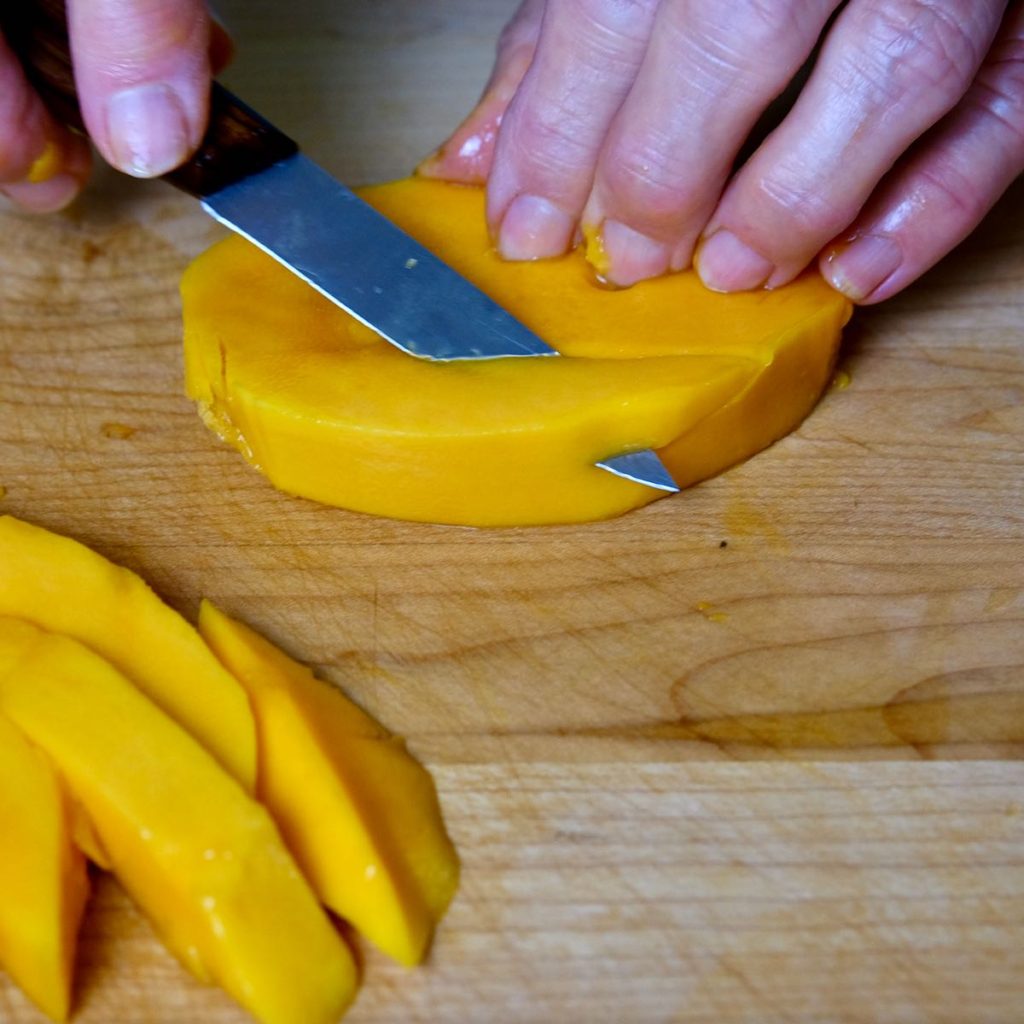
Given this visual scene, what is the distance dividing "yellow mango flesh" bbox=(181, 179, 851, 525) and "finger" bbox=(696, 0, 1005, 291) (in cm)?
14

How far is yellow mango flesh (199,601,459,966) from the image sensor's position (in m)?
1.22

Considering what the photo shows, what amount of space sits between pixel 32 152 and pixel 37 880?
1042 mm

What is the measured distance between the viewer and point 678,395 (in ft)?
5.03

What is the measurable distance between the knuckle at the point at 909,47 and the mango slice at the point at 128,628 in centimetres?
100

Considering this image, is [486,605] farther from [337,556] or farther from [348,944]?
[348,944]

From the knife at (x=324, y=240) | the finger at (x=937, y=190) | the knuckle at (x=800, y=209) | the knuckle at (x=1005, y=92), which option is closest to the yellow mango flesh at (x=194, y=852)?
the knife at (x=324, y=240)

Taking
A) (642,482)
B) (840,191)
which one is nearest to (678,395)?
(642,482)

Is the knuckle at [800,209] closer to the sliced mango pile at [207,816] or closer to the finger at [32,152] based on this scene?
the sliced mango pile at [207,816]

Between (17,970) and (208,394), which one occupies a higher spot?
(208,394)

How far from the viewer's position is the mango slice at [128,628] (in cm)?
129

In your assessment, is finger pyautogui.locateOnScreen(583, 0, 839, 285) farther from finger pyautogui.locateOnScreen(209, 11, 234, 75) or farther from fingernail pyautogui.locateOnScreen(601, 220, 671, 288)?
finger pyautogui.locateOnScreen(209, 11, 234, 75)

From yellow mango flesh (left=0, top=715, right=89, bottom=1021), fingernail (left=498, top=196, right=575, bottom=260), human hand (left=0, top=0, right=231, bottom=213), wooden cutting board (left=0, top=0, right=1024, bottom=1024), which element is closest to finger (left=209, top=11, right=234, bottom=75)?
wooden cutting board (left=0, top=0, right=1024, bottom=1024)

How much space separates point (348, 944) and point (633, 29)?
3.59ft

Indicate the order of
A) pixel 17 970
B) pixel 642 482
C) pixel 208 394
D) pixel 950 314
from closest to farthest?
pixel 17 970 → pixel 642 482 → pixel 208 394 → pixel 950 314
